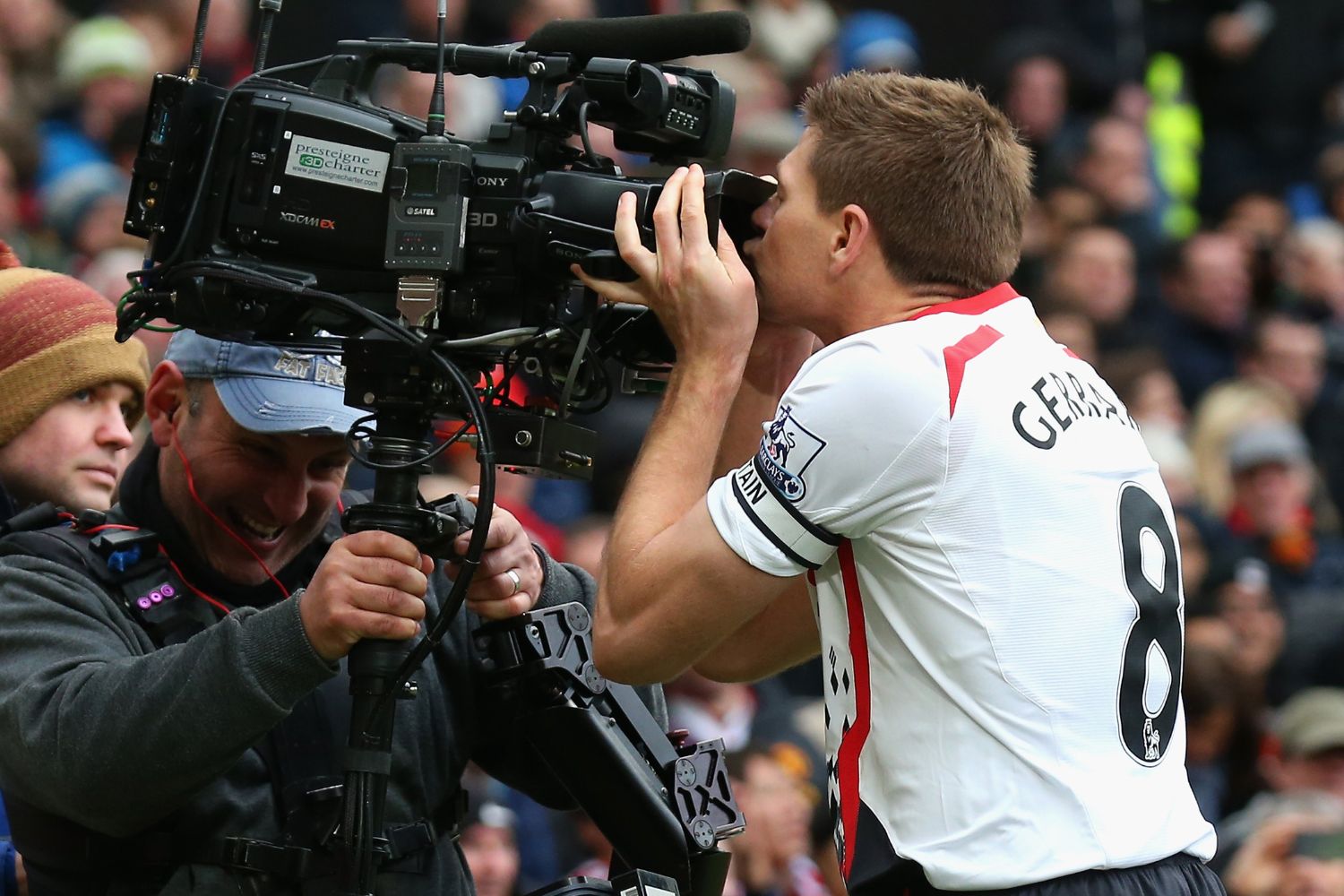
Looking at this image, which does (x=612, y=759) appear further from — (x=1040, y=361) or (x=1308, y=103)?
(x=1308, y=103)

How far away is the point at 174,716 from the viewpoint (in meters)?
2.50

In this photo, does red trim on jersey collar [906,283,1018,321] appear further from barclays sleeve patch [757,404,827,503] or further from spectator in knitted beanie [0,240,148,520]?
spectator in knitted beanie [0,240,148,520]

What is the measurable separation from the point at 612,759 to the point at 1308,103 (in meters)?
9.00

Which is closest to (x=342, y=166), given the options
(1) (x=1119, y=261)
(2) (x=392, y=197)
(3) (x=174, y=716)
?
(2) (x=392, y=197)

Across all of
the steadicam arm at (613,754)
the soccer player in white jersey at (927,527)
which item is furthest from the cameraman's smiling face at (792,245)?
the steadicam arm at (613,754)

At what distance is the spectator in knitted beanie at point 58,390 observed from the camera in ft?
10.2

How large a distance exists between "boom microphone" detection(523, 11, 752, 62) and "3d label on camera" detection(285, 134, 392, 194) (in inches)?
11.0

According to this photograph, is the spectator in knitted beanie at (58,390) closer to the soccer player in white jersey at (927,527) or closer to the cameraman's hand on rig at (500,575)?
the cameraman's hand on rig at (500,575)

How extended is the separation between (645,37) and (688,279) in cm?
34

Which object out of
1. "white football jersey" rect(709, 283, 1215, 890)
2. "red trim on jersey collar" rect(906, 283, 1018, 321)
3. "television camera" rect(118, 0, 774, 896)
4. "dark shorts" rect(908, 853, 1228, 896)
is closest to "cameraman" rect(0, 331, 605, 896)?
"television camera" rect(118, 0, 774, 896)

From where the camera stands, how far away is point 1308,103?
10594mm

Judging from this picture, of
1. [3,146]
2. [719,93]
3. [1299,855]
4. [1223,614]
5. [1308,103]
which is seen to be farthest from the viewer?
[1308,103]

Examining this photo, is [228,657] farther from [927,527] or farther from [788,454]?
[927,527]

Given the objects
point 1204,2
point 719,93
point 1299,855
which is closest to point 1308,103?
point 1204,2
